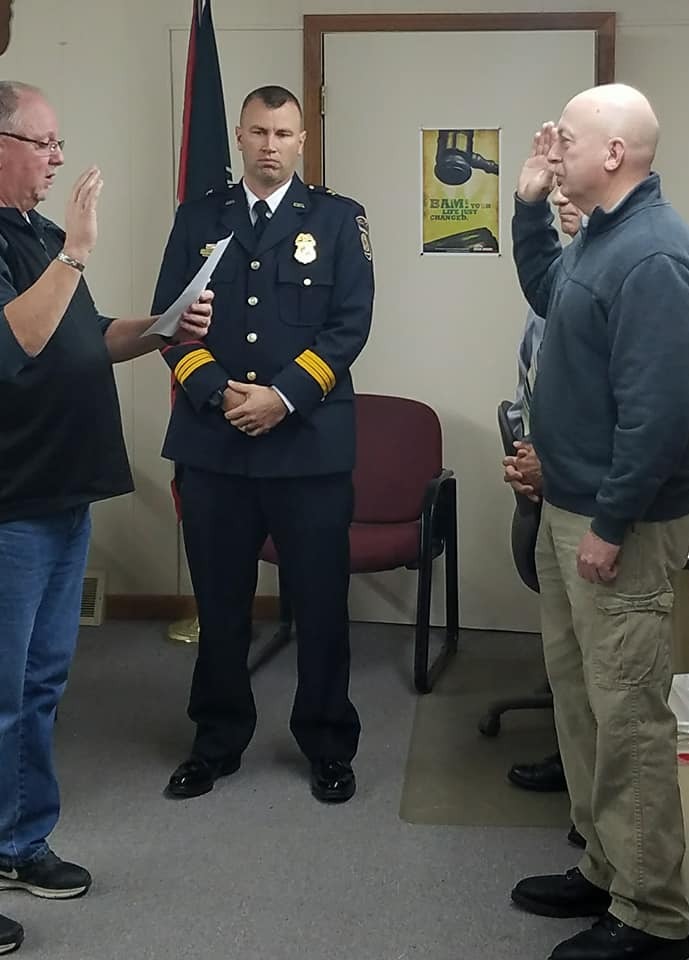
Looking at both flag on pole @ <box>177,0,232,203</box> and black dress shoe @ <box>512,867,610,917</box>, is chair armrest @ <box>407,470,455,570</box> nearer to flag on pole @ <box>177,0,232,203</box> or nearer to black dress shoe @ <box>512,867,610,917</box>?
flag on pole @ <box>177,0,232,203</box>

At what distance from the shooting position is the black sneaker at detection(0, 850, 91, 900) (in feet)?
7.61

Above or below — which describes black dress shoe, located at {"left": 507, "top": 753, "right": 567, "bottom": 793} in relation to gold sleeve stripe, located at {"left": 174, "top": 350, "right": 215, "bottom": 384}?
below

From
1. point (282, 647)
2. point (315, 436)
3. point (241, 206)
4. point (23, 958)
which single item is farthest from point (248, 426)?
point (282, 647)

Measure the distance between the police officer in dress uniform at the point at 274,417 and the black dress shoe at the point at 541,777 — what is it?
395 mm

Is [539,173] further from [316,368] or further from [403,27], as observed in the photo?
[403,27]

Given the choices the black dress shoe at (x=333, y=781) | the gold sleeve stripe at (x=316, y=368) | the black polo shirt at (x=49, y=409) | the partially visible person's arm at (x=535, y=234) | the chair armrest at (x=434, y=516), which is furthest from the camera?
the chair armrest at (x=434, y=516)

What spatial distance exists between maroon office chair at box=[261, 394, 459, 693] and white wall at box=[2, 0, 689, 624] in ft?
1.04

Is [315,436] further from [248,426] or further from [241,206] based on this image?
[241,206]

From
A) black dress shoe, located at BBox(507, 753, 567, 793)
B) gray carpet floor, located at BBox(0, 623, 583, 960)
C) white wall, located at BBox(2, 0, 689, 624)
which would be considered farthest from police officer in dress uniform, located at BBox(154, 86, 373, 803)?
white wall, located at BBox(2, 0, 689, 624)

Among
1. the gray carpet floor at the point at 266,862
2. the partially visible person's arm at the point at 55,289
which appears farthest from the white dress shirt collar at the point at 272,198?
the gray carpet floor at the point at 266,862

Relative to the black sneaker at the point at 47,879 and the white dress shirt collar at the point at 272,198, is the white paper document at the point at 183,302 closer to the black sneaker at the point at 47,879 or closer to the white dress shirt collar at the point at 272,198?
the white dress shirt collar at the point at 272,198

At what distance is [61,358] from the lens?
2104 mm

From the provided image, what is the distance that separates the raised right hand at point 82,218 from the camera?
1918 millimetres

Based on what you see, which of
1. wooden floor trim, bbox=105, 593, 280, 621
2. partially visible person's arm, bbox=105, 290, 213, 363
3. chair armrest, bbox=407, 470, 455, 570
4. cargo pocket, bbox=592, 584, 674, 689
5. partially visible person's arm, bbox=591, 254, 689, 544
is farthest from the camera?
wooden floor trim, bbox=105, 593, 280, 621
